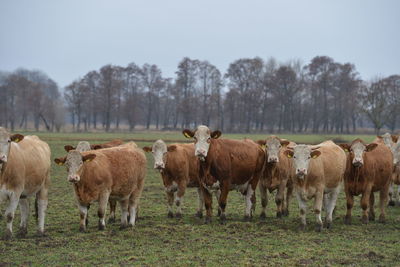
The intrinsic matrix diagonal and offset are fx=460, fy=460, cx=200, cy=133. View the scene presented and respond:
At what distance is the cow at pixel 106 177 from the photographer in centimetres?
1024

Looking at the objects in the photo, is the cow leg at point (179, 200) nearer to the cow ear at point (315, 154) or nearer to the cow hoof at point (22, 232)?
the cow ear at point (315, 154)

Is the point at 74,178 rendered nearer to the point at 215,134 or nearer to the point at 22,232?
the point at 22,232

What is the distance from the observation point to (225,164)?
12.0 metres

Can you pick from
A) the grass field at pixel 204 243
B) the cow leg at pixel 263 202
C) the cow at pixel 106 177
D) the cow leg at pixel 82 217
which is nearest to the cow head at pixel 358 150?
the grass field at pixel 204 243

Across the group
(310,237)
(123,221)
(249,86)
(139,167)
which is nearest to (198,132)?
(139,167)

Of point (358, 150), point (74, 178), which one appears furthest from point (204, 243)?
point (358, 150)

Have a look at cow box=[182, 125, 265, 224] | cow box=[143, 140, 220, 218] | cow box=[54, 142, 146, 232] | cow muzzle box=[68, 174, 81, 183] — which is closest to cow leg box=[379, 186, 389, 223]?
cow box=[182, 125, 265, 224]

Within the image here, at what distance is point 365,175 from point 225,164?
366 cm

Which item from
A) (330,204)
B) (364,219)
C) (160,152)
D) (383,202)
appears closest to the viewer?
(330,204)

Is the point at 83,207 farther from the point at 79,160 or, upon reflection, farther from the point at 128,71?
the point at 128,71

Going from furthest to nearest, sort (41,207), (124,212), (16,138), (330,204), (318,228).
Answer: (330,204) < (124,212) < (318,228) < (41,207) < (16,138)

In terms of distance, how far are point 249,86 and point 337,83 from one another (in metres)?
15.3

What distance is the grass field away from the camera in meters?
8.20

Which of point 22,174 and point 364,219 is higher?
point 22,174
